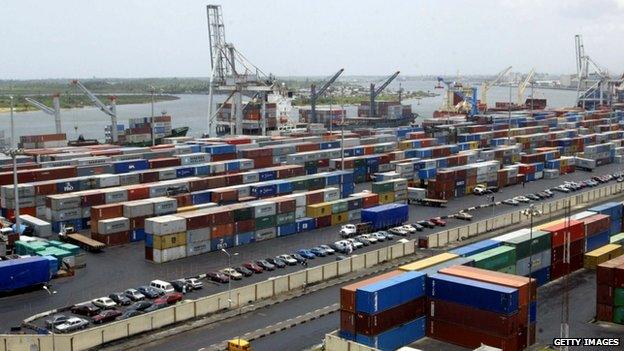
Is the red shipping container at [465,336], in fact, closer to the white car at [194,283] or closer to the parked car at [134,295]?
the white car at [194,283]

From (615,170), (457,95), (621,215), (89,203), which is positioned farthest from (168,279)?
(457,95)

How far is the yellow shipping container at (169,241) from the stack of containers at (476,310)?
11.4 meters

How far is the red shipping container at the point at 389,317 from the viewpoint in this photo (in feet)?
51.0

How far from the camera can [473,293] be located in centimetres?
1580

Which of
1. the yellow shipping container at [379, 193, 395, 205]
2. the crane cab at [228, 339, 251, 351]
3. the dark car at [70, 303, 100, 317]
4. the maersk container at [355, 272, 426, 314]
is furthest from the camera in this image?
the yellow shipping container at [379, 193, 395, 205]

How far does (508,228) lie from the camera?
3022cm

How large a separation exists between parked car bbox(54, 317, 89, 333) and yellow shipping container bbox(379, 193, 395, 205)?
1978 cm

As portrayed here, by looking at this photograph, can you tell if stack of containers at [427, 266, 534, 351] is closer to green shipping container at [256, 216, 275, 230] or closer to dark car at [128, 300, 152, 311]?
dark car at [128, 300, 152, 311]

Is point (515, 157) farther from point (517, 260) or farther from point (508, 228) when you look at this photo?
point (517, 260)

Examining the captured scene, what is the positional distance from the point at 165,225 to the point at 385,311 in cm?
1126

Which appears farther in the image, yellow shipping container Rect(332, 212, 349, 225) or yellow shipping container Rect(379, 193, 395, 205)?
yellow shipping container Rect(379, 193, 395, 205)

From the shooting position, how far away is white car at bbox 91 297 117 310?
63.5 ft

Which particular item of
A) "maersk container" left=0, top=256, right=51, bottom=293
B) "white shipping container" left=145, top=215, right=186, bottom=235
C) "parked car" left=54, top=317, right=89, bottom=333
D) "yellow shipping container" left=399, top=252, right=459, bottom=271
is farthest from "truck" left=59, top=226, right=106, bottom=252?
"yellow shipping container" left=399, top=252, right=459, bottom=271

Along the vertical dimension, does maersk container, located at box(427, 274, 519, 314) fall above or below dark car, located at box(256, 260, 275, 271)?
above
